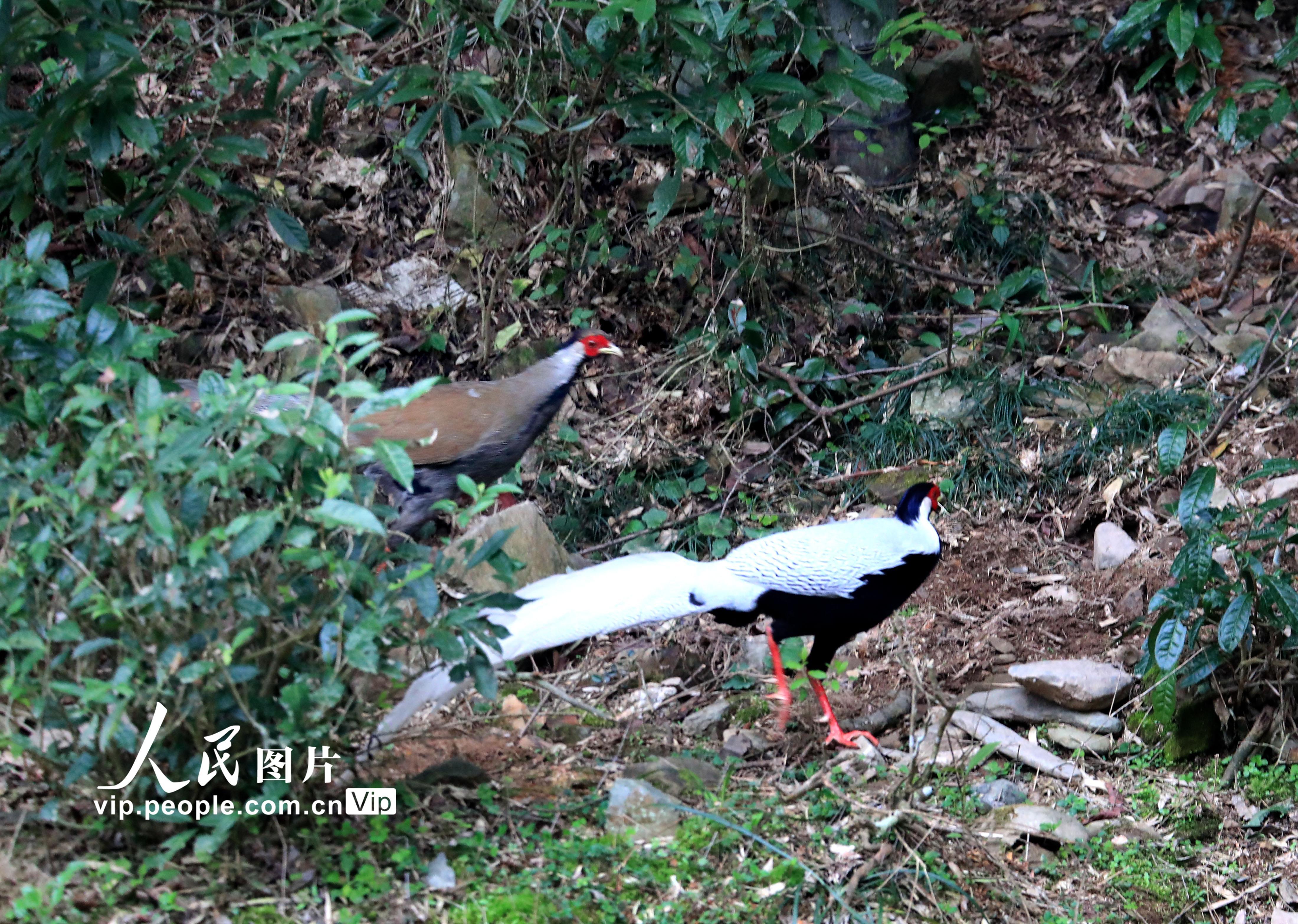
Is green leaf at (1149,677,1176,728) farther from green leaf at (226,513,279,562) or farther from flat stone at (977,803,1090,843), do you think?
green leaf at (226,513,279,562)

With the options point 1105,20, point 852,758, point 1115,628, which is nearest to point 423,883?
point 852,758

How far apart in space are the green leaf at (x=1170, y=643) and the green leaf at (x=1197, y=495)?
29cm

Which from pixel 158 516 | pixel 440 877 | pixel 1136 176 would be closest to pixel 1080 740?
pixel 440 877

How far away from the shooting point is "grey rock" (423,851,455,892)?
107 inches

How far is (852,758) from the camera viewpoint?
3.86m

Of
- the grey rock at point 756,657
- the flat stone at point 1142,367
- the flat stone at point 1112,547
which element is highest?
the flat stone at point 1142,367

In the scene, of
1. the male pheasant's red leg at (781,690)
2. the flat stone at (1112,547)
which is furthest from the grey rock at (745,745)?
the flat stone at (1112,547)

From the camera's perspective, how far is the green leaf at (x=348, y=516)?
2.17 m

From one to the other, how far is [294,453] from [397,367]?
13.8 ft

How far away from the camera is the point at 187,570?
230 cm

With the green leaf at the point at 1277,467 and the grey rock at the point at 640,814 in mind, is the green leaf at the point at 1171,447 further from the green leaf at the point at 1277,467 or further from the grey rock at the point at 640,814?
the grey rock at the point at 640,814

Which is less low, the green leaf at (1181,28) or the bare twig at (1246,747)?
the green leaf at (1181,28)

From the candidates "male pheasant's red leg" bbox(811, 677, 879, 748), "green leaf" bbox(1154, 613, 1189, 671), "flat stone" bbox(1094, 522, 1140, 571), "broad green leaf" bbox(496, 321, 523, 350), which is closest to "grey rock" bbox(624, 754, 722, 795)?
"male pheasant's red leg" bbox(811, 677, 879, 748)
